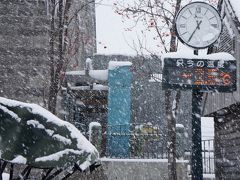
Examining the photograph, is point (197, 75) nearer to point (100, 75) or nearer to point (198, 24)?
point (198, 24)

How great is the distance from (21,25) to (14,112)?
1064cm

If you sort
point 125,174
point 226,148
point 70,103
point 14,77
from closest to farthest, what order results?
1. point 226,148
2. point 125,174
3. point 14,77
4. point 70,103

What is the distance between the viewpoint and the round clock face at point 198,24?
7.41 meters

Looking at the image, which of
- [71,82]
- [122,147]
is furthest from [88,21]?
[122,147]

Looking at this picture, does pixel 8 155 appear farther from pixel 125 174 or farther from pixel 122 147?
pixel 122 147

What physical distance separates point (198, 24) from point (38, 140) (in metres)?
4.09

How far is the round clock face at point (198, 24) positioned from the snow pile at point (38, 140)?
11.0 ft

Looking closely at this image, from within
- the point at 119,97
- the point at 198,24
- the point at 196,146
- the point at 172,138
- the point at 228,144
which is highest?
the point at 198,24

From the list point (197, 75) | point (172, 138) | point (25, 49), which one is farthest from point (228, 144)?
point (25, 49)

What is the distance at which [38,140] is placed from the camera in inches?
185

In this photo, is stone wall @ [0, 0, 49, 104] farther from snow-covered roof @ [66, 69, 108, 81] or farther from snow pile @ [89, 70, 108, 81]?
snow pile @ [89, 70, 108, 81]

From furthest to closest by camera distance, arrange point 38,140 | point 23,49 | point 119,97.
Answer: point 119,97 < point 23,49 < point 38,140

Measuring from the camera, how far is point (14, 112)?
4789 millimetres

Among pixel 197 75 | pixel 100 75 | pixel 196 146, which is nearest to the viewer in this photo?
pixel 196 146
